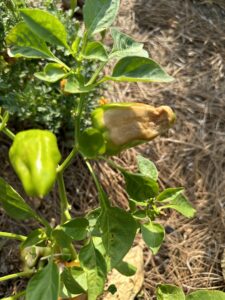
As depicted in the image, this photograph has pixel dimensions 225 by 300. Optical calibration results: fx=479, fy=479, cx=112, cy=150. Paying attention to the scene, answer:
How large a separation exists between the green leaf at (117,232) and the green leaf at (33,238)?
0.48 ft

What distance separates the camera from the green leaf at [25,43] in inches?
33.4

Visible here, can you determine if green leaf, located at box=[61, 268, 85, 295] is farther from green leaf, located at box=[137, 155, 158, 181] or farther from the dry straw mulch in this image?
the dry straw mulch

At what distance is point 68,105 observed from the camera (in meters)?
1.46

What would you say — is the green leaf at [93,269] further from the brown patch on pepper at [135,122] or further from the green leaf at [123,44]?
the green leaf at [123,44]

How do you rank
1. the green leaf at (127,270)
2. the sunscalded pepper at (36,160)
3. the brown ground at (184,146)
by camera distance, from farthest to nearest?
1. the brown ground at (184,146)
2. the green leaf at (127,270)
3. the sunscalded pepper at (36,160)

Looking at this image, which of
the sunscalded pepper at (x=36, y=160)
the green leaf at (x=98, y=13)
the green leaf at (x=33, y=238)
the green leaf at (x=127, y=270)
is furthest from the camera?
the green leaf at (x=127, y=270)

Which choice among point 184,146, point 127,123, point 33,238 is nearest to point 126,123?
point 127,123

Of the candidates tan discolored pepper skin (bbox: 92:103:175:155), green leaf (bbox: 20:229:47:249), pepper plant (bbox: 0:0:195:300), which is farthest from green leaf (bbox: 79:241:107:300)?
tan discolored pepper skin (bbox: 92:103:175:155)

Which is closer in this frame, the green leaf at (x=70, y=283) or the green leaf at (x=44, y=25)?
the green leaf at (x=44, y=25)

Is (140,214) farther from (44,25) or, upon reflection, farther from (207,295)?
(44,25)

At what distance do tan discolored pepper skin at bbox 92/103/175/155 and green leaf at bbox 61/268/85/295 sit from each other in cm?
33

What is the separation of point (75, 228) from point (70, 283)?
18 cm

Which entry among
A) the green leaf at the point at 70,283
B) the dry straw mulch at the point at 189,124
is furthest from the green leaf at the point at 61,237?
the dry straw mulch at the point at 189,124

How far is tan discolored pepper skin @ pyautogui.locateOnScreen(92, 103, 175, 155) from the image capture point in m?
0.88
